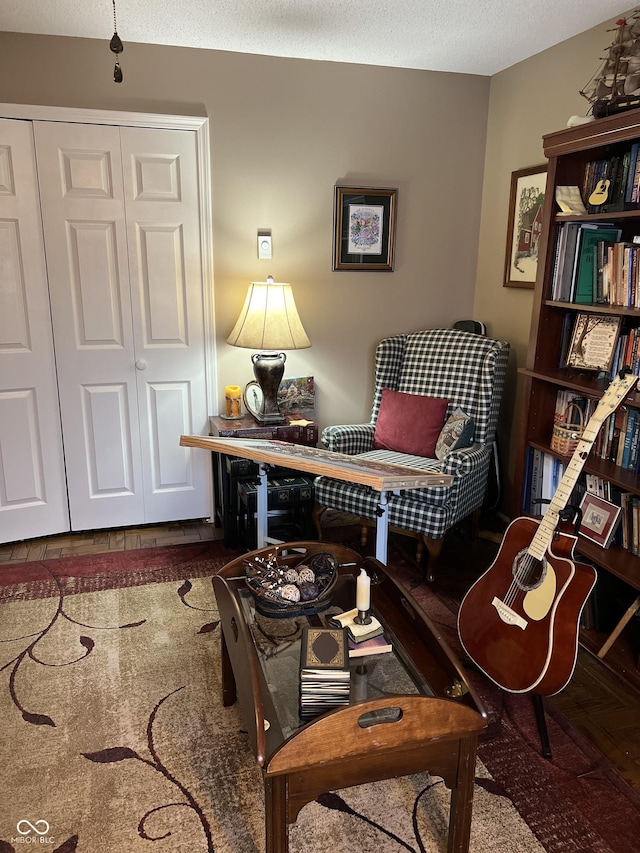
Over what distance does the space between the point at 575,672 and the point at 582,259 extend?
1.62 m

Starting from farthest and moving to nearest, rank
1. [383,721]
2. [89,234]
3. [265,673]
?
[89,234], [265,673], [383,721]

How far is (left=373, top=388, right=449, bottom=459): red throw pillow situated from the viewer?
331 centimetres

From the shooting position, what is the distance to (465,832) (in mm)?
1605

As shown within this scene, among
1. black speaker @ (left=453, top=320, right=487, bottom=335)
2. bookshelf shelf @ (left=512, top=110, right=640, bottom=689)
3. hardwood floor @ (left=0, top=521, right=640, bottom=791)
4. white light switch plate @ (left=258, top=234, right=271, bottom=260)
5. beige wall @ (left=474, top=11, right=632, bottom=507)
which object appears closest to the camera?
hardwood floor @ (left=0, top=521, right=640, bottom=791)

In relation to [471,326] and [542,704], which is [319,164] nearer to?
[471,326]

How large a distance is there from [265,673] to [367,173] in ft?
9.23

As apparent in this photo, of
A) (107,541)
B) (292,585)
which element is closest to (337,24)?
(292,585)

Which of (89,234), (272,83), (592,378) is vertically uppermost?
(272,83)

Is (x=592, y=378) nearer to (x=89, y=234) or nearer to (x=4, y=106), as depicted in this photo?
(x=89, y=234)

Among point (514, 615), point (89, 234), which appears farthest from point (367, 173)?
point (514, 615)

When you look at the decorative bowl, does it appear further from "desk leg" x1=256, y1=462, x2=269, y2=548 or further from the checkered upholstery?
the checkered upholstery

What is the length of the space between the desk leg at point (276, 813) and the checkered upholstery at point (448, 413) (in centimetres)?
152

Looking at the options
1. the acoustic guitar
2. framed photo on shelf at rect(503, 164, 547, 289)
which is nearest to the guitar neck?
the acoustic guitar

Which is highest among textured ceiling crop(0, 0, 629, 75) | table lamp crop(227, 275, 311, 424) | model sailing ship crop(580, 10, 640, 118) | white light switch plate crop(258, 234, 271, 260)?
textured ceiling crop(0, 0, 629, 75)
